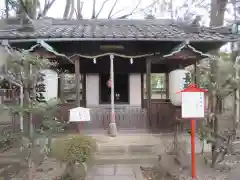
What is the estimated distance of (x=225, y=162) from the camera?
22.6 feet

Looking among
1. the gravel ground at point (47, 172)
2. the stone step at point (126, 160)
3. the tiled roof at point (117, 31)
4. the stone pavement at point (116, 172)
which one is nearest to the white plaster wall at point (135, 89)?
the tiled roof at point (117, 31)

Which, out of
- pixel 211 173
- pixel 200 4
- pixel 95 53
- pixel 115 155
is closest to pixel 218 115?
pixel 211 173

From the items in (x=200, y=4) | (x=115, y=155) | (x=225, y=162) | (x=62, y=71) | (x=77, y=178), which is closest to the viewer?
(x=77, y=178)

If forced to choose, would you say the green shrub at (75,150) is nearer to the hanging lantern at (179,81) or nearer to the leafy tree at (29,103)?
the leafy tree at (29,103)

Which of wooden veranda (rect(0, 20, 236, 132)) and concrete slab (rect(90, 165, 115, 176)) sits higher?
wooden veranda (rect(0, 20, 236, 132))

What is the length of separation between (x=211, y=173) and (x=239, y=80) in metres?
2.12

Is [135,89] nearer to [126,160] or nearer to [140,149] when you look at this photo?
[140,149]

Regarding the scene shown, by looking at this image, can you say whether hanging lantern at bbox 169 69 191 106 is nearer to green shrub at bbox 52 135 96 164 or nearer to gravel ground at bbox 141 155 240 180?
gravel ground at bbox 141 155 240 180

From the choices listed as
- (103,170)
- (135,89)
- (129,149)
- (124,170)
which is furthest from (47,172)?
(135,89)

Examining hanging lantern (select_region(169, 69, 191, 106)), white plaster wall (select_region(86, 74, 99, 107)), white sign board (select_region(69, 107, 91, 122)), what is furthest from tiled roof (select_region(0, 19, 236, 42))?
white sign board (select_region(69, 107, 91, 122))

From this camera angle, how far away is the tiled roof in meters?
8.94

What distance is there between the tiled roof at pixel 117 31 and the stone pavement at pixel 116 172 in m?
4.08

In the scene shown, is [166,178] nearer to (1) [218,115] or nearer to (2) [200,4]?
(1) [218,115]

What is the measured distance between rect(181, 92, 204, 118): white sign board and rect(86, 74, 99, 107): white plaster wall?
587cm
